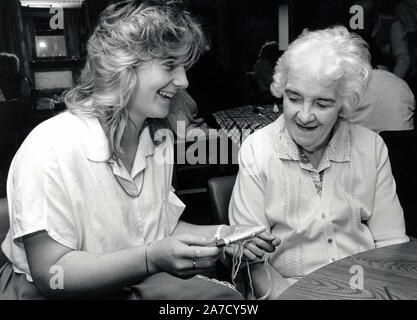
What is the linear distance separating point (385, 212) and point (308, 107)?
1.70 feet

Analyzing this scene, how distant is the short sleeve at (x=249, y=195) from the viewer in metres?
1.73

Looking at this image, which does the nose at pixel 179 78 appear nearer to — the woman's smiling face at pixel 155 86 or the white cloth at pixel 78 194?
the woman's smiling face at pixel 155 86

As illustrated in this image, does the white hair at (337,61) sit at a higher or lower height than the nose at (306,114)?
higher

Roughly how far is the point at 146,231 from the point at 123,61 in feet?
1.90

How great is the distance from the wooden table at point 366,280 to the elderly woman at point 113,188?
27 cm

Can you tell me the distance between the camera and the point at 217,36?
6.20 metres

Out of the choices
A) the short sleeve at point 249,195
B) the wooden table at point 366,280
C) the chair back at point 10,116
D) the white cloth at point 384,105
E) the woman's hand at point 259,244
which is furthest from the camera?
the chair back at point 10,116

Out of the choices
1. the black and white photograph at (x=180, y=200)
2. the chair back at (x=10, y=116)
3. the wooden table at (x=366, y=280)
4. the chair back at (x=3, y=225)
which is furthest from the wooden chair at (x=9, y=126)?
the wooden table at (x=366, y=280)

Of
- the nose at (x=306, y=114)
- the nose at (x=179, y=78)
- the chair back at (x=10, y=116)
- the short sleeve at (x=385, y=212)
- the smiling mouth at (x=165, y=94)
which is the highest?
the nose at (x=179, y=78)

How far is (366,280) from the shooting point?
3.76ft

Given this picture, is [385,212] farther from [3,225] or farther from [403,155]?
[3,225]

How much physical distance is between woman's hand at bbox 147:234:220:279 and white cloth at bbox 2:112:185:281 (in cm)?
23

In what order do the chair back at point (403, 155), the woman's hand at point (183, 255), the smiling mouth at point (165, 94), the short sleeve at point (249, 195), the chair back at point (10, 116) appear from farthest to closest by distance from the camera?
1. the chair back at point (10, 116)
2. the chair back at point (403, 155)
3. the short sleeve at point (249, 195)
4. the smiling mouth at point (165, 94)
5. the woman's hand at point (183, 255)

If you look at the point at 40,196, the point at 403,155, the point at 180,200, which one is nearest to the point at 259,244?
the point at 180,200
